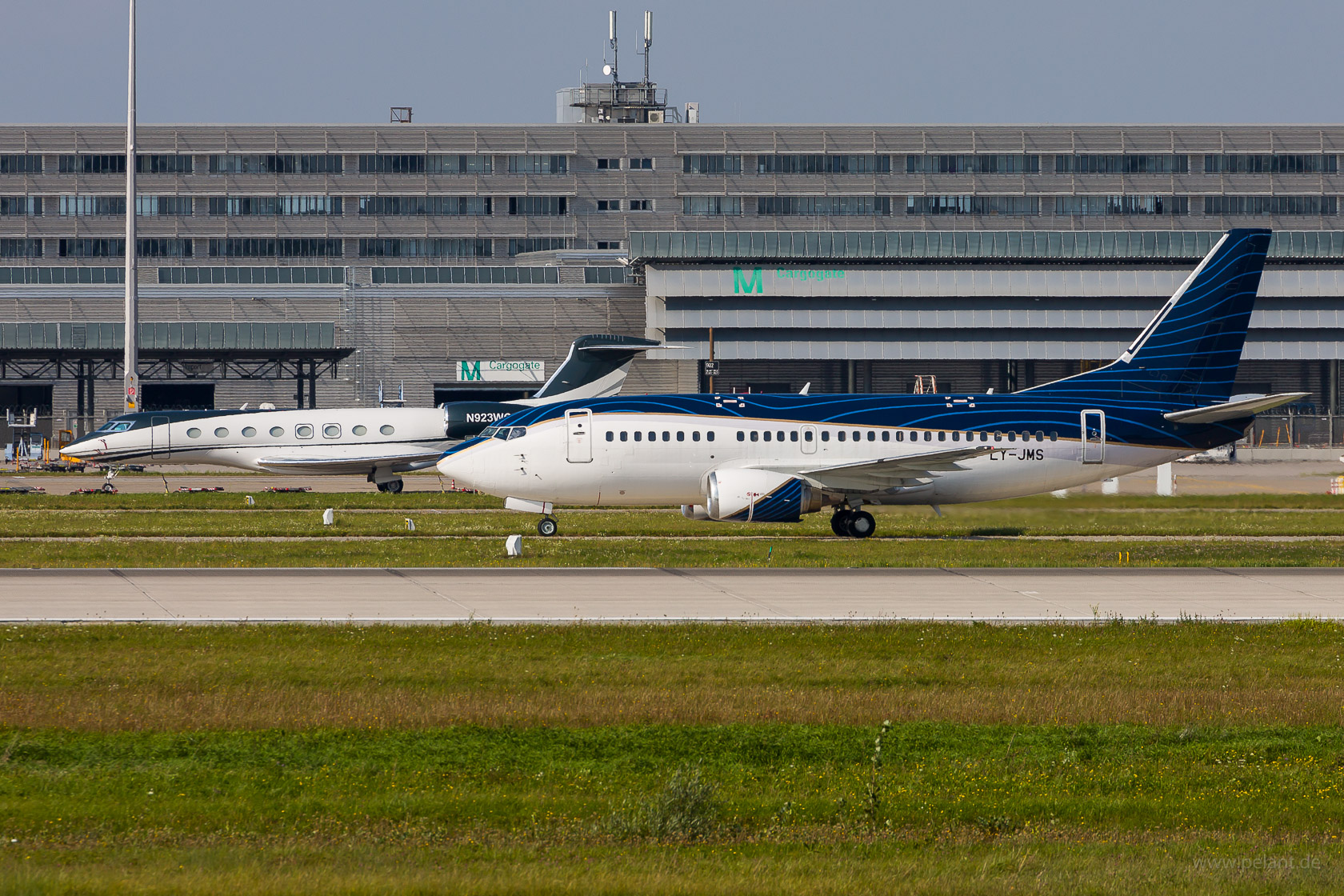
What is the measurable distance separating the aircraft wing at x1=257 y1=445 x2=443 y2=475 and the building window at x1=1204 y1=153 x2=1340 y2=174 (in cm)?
9809

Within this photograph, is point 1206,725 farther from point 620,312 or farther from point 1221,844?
point 620,312

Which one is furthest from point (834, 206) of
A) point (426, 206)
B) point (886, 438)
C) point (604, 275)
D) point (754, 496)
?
point (754, 496)

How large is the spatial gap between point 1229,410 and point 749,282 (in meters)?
70.5

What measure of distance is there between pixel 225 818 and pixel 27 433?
104 meters

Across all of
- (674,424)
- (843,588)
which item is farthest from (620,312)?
(843,588)

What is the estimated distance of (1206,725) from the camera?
50.2 ft

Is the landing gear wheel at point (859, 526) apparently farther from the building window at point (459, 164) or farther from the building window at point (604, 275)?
the building window at point (459, 164)

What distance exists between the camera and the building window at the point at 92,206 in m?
126

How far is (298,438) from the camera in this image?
56688 millimetres

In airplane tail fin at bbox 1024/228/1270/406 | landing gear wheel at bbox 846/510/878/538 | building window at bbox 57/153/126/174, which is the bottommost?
landing gear wheel at bbox 846/510/878/538

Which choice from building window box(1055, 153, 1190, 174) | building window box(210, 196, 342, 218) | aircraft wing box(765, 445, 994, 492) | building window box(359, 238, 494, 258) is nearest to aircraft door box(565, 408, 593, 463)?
aircraft wing box(765, 445, 994, 492)

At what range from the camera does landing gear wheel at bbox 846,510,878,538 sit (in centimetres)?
3809

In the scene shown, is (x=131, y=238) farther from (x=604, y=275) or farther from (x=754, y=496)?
(x=754, y=496)

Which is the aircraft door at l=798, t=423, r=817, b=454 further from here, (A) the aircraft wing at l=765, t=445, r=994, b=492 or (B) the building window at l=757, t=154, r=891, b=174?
(B) the building window at l=757, t=154, r=891, b=174
